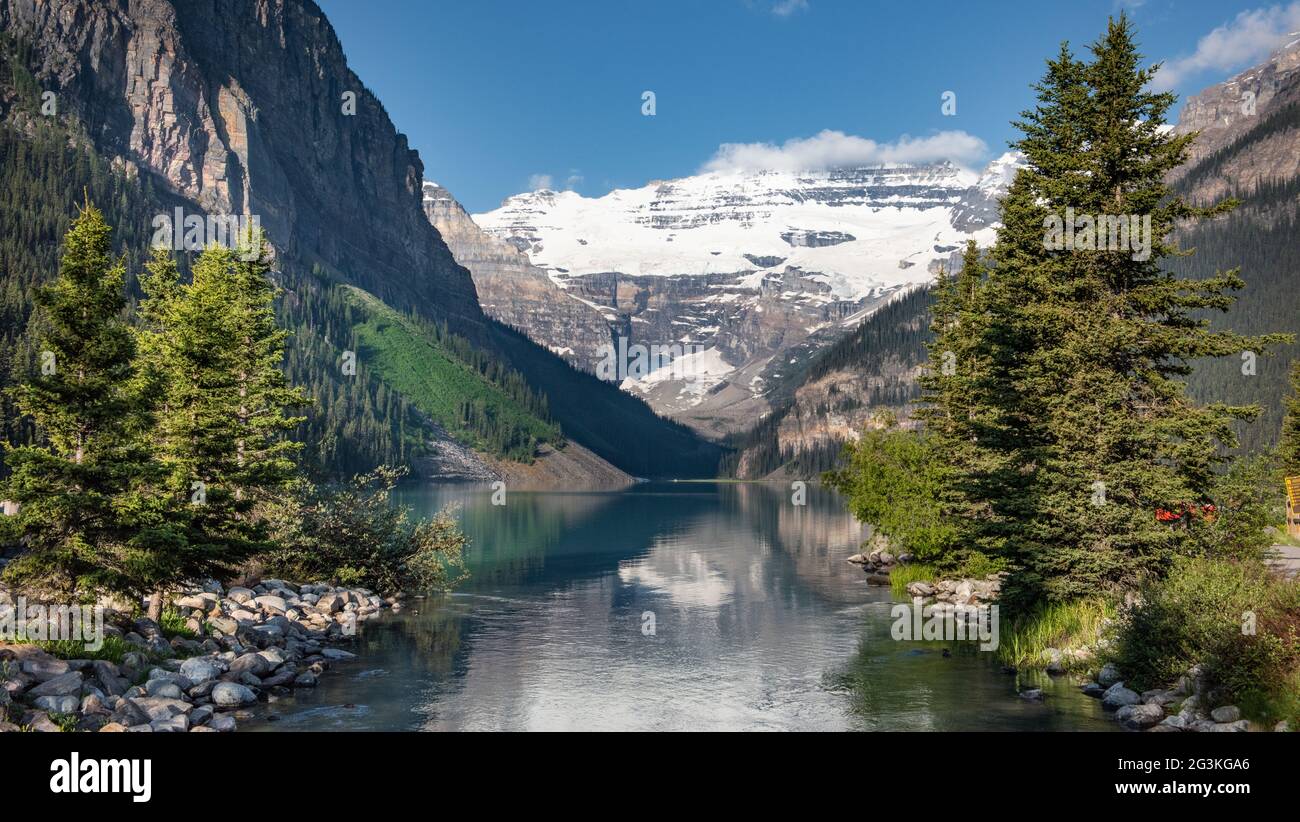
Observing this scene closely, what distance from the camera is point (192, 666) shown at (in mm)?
26516

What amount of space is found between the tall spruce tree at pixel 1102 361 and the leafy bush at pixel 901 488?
1713cm

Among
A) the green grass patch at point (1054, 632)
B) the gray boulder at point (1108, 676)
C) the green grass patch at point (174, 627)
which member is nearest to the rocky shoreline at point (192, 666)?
the green grass patch at point (174, 627)

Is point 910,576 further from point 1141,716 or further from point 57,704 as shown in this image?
point 57,704

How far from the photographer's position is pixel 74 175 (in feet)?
638

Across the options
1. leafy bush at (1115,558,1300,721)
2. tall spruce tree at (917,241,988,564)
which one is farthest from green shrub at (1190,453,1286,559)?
tall spruce tree at (917,241,988,564)

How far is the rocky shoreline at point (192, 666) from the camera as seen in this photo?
20.9 meters

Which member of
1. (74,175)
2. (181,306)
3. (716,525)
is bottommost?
(716,525)

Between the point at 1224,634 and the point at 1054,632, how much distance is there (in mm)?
9649

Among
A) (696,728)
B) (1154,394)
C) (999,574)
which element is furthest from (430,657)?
(999,574)

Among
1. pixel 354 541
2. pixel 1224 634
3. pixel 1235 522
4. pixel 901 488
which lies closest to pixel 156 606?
pixel 354 541

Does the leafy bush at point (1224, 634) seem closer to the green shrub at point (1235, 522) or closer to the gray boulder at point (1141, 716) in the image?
the gray boulder at point (1141, 716)

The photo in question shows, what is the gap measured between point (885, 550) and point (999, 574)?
59.6 feet
